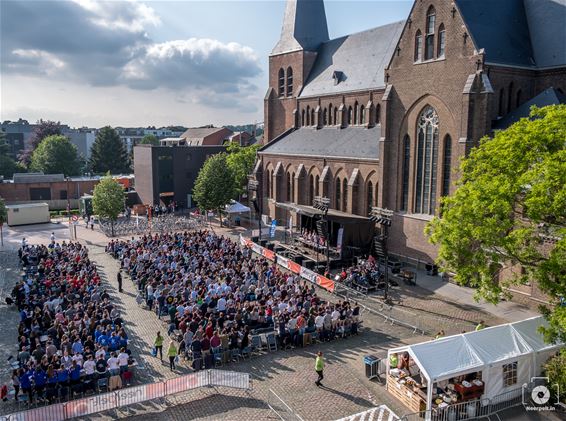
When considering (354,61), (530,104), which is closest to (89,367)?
(530,104)

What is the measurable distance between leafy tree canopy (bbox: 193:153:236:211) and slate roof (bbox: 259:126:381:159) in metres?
6.26

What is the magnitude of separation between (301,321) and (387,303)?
25.7 ft

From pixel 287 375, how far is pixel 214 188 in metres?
32.3

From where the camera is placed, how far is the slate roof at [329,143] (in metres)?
41.0

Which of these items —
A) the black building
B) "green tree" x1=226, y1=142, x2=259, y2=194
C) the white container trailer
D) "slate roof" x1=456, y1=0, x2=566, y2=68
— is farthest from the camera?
the black building

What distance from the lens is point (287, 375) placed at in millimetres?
18641

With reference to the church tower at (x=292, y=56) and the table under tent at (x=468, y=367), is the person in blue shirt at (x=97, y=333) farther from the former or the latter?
the church tower at (x=292, y=56)

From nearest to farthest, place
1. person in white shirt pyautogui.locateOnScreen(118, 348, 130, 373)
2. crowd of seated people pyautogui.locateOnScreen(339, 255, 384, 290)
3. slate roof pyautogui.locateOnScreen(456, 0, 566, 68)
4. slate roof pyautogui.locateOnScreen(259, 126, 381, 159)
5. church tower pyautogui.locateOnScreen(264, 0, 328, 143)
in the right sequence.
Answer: person in white shirt pyautogui.locateOnScreen(118, 348, 130, 373)
crowd of seated people pyautogui.locateOnScreen(339, 255, 384, 290)
slate roof pyautogui.locateOnScreen(456, 0, 566, 68)
slate roof pyautogui.locateOnScreen(259, 126, 381, 159)
church tower pyautogui.locateOnScreen(264, 0, 328, 143)

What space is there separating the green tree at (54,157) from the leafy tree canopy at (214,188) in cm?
4505

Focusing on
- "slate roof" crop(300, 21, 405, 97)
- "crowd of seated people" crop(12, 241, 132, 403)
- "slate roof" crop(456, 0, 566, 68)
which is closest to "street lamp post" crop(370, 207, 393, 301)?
"slate roof" crop(456, 0, 566, 68)

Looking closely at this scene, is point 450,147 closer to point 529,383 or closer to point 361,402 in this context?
point 529,383

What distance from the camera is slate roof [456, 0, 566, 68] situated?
3086 centimetres

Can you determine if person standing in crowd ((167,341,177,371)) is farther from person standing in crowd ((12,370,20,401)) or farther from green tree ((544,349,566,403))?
green tree ((544,349,566,403))

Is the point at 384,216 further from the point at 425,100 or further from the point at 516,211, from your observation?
the point at 516,211
